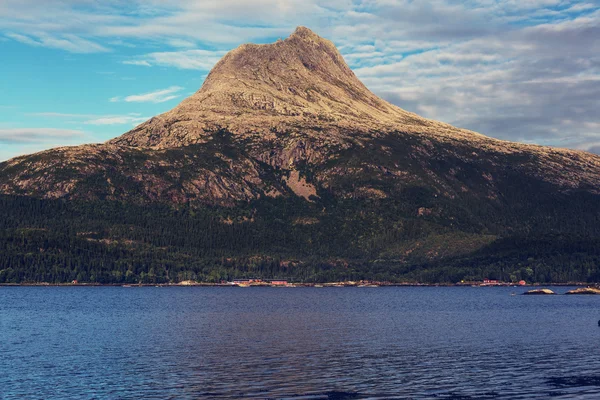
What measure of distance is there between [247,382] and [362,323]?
3434 inches

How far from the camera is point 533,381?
3585 inches

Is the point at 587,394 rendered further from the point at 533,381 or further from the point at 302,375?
the point at 302,375

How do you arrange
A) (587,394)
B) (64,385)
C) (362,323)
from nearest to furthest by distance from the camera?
(587,394) → (64,385) → (362,323)

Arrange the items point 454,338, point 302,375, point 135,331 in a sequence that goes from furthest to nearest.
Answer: point 135,331 < point 454,338 < point 302,375

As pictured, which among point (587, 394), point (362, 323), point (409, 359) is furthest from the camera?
point (362, 323)

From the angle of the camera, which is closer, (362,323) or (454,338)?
(454,338)

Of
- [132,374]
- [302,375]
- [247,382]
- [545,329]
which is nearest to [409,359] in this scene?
[302,375]

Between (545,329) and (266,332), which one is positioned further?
(545,329)

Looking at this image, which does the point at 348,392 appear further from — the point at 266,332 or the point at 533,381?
the point at 266,332

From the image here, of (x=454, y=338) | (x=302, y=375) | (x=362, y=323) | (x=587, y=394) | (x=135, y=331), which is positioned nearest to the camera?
(x=587, y=394)

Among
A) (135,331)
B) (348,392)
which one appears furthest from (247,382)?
(135,331)

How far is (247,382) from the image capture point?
90312mm

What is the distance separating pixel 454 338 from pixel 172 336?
5215 cm

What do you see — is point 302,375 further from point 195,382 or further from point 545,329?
point 545,329
